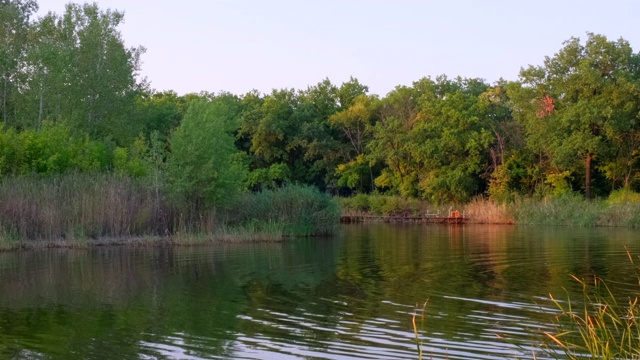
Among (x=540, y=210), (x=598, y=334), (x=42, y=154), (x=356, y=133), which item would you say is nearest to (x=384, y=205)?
(x=356, y=133)

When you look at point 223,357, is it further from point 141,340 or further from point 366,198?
point 366,198

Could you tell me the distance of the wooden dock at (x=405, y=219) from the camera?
5712cm

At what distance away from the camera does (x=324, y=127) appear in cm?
7331

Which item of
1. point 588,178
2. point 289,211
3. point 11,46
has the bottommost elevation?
point 289,211

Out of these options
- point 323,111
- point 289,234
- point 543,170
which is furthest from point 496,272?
point 323,111

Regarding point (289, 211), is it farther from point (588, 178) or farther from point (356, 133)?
point (356, 133)

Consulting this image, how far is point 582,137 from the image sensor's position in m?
55.8

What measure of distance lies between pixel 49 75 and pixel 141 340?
121 feet

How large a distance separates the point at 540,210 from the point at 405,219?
10.1 metres

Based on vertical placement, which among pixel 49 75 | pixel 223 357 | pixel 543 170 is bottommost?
pixel 223 357

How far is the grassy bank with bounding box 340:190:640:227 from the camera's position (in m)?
49.9

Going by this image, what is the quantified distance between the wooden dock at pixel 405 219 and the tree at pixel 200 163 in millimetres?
23391

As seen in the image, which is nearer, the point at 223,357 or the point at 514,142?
the point at 223,357

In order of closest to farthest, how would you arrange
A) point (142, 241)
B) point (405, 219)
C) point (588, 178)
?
point (142, 241) → point (588, 178) → point (405, 219)
